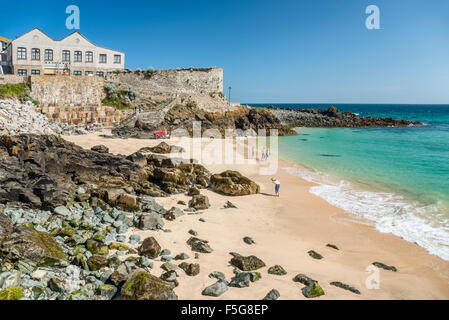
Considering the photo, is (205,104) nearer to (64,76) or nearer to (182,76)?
(182,76)

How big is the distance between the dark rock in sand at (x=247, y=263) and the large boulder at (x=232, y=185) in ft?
21.7

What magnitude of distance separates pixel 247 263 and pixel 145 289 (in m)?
3.20

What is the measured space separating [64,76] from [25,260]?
3563cm

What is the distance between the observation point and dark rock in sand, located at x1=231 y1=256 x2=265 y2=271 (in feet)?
27.1

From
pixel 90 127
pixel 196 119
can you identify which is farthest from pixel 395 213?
pixel 90 127

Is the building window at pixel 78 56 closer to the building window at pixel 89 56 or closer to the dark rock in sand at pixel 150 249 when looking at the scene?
the building window at pixel 89 56

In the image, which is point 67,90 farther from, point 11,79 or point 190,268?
point 190,268

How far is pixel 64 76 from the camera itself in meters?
36.2

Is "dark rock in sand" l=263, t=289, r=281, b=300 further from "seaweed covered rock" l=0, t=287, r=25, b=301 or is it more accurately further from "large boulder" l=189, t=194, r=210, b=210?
"large boulder" l=189, t=194, r=210, b=210

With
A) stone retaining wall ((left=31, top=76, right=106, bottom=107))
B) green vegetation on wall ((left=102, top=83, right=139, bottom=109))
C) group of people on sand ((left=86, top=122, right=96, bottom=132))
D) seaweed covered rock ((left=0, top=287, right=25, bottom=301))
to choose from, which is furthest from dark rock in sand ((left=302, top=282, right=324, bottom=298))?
green vegetation on wall ((left=102, top=83, right=139, bottom=109))

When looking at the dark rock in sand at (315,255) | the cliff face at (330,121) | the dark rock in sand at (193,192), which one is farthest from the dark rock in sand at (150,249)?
the cliff face at (330,121)

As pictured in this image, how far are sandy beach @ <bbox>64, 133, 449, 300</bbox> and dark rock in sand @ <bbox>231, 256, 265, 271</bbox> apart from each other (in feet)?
0.60

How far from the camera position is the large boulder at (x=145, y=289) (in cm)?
612

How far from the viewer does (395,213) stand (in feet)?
45.3
